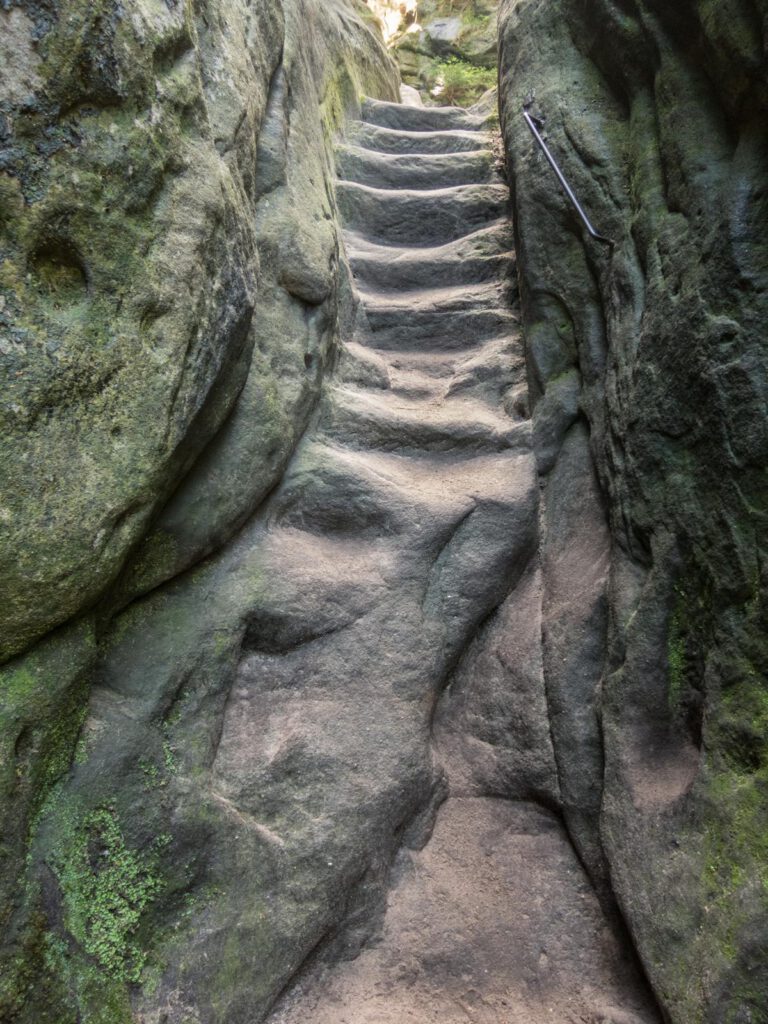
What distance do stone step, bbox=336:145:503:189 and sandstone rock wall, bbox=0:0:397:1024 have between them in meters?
3.14

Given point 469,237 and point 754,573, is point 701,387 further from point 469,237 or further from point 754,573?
point 469,237

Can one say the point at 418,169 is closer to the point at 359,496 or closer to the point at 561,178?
the point at 561,178

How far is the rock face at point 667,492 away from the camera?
2.04 metres

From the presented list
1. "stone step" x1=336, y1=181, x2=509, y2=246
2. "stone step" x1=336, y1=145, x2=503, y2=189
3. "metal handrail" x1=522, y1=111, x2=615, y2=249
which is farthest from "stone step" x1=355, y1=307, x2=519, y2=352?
"stone step" x1=336, y1=145, x2=503, y2=189

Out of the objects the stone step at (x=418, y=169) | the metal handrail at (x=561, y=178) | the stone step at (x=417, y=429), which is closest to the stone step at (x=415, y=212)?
the stone step at (x=418, y=169)

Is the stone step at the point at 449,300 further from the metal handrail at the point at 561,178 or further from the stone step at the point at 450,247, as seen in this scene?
the metal handrail at the point at 561,178

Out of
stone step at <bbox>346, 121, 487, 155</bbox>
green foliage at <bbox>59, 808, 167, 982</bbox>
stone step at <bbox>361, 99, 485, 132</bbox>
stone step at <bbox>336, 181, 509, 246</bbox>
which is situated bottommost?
green foliage at <bbox>59, 808, 167, 982</bbox>

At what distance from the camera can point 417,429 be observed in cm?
393

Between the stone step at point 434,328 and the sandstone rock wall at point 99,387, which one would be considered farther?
the stone step at point 434,328

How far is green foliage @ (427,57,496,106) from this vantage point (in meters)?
9.97

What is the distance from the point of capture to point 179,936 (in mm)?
2266

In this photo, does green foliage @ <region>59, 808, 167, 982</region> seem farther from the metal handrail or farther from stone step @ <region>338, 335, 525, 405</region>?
the metal handrail

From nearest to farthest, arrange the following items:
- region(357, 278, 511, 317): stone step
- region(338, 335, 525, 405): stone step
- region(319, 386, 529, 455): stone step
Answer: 1. region(319, 386, 529, 455): stone step
2. region(338, 335, 525, 405): stone step
3. region(357, 278, 511, 317): stone step

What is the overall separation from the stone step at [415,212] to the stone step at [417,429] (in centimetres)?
229
